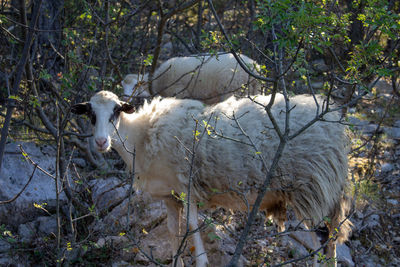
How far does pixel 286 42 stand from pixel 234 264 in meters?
1.30

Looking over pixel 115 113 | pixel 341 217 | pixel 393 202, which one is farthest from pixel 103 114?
pixel 393 202

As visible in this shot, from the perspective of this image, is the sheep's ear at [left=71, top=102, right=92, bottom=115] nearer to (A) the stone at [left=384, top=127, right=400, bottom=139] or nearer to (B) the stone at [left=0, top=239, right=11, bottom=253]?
(B) the stone at [left=0, top=239, right=11, bottom=253]

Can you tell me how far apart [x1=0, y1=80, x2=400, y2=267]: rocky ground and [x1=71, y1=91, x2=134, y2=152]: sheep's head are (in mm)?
583

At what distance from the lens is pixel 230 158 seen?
12.3ft

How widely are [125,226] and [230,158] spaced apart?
1307 millimetres

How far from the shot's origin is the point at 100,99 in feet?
12.5

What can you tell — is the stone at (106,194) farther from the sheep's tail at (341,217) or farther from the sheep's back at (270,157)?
the sheep's tail at (341,217)

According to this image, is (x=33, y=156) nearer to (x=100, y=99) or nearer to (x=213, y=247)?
(x=100, y=99)

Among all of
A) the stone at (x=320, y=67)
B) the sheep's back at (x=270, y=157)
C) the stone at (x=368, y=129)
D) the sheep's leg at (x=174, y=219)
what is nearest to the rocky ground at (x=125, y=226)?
the sheep's leg at (x=174, y=219)

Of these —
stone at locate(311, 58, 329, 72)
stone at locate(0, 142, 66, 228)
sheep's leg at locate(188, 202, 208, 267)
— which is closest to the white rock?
stone at locate(311, 58, 329, 72)

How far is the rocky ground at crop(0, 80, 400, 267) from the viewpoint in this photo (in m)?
4.02

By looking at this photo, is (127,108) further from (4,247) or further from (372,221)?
(372,221)

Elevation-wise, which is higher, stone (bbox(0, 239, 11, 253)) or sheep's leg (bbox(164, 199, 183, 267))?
sheep's leg (bbox(164, 199, 183, 267))

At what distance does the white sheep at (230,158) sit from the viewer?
366 centimetres
